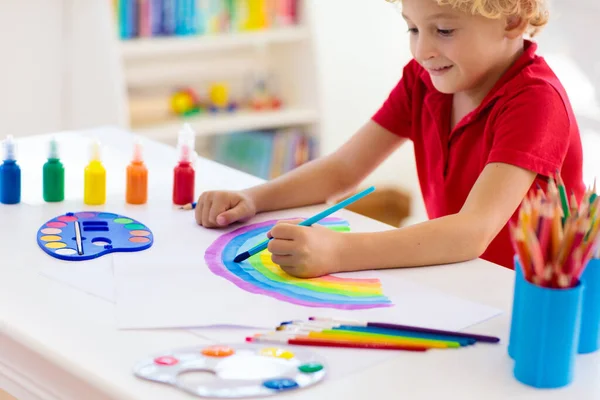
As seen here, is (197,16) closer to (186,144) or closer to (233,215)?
(186,144)

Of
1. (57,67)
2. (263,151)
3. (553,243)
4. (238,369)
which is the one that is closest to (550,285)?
(553,243)

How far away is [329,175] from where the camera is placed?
1.57 m

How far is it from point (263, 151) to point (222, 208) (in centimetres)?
188

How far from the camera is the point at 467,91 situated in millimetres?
1512

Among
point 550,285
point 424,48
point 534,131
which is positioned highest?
point 424,48

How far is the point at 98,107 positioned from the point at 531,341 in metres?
2.11

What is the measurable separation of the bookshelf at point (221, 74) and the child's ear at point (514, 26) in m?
1.68

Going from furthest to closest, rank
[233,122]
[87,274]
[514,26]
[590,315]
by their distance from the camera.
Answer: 1. [233,122]
2. [514,26]
3. [87,274]
4. [590,315]

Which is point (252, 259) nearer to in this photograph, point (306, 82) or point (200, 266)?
point (200, 266)

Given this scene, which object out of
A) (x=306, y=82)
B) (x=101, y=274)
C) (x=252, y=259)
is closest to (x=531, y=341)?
(x=252, y=259)

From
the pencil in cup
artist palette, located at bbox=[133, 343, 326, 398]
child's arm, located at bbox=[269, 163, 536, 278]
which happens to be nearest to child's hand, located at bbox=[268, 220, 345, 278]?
child's arm, located at bbox=[269, 163, 536, 278]

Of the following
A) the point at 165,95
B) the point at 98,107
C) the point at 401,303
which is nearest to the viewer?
the point at 401,303

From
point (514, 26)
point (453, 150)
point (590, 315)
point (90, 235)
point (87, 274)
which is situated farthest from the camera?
point (453, 150)

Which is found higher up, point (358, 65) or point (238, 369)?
point (358, 65)
